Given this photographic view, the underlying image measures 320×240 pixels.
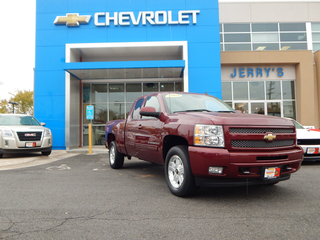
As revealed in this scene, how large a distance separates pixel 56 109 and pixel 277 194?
1278cm

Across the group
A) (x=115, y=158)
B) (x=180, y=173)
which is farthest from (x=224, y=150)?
(x=115, y=158)

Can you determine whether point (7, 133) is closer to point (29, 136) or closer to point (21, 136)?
point (21, 136)

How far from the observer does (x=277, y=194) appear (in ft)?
14.1

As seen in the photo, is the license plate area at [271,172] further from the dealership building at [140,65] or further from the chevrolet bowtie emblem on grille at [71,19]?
the chevrolet bowtie emblem on grille at [71,19]

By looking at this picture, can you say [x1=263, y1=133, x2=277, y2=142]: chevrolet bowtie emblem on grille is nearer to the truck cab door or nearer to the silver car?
the truck cab door

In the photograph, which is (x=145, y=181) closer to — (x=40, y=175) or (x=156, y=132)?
(x=156, y=132)

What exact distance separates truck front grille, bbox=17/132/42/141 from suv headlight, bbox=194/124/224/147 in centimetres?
817

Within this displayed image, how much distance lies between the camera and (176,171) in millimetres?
4242

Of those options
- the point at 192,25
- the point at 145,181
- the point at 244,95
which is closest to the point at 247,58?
the point at 244,95

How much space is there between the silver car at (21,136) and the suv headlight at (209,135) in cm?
817

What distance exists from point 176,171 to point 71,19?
44.0 ft

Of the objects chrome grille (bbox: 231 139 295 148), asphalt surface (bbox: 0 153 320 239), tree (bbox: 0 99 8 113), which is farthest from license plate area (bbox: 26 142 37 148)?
tree (bbox: 0 99 8 113)

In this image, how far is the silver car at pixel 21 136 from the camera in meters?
9.39

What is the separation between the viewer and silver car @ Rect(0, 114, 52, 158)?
939cm
